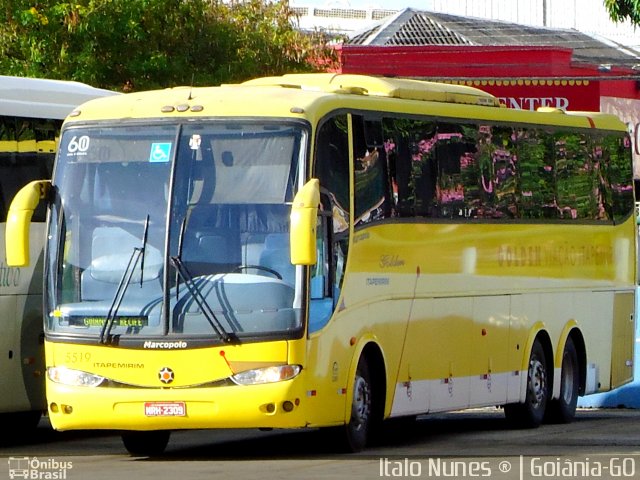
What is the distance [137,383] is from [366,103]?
3414mm

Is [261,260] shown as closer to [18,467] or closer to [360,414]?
[360,414]

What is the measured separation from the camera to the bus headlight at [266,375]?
13.8 m

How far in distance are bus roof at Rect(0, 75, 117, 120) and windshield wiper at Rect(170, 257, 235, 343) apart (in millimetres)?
3153

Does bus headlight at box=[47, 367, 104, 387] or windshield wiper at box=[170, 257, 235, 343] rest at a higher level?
windshield wiper at box=[170, 257, 235, 343]

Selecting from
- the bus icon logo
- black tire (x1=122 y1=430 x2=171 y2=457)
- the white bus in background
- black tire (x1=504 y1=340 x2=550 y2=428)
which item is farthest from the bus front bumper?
black tire (x1=504 y1=340 x2=550 y2=428)

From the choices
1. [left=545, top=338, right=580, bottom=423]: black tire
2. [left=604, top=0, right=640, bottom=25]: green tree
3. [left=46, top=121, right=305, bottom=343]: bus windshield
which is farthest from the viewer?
[left=604, top=0, right=640, bottom=25]: green tree

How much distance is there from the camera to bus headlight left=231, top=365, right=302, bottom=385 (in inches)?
543

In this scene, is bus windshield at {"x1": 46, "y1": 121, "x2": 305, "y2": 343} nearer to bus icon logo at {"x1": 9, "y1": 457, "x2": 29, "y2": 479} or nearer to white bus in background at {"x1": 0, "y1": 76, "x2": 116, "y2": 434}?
bus icon logo at {"x1": 9, "y1": 457, "x2": 29, "y2": 479}

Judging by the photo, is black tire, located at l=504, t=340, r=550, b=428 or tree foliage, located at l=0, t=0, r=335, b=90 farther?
tree foliage, located at l=0, t=0, r=335, b=90

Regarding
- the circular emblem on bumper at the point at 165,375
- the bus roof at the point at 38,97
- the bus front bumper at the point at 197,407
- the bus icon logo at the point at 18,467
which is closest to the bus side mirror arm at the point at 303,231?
the bus front bumper at the point at 197,407

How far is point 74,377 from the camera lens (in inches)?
561

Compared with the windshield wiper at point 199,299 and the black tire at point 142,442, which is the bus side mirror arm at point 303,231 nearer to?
the windshield wiper at point 199,299

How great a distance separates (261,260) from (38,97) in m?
4.03

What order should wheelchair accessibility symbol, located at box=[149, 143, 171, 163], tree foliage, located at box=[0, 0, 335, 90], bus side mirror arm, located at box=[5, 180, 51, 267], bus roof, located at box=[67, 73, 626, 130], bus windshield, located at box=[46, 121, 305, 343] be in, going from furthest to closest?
tree foliage, located at box=[0, 0, 335, 90] < bus roof, located at box=[67, 73, 626, 130] < wheelchair accessibility symbol, located at box=[149, 143, 171, 163] < bus side mirror arm, located at box=[5, 180, 51, 267] < bus windshield, located at box=[46, 121, 305, 343]
